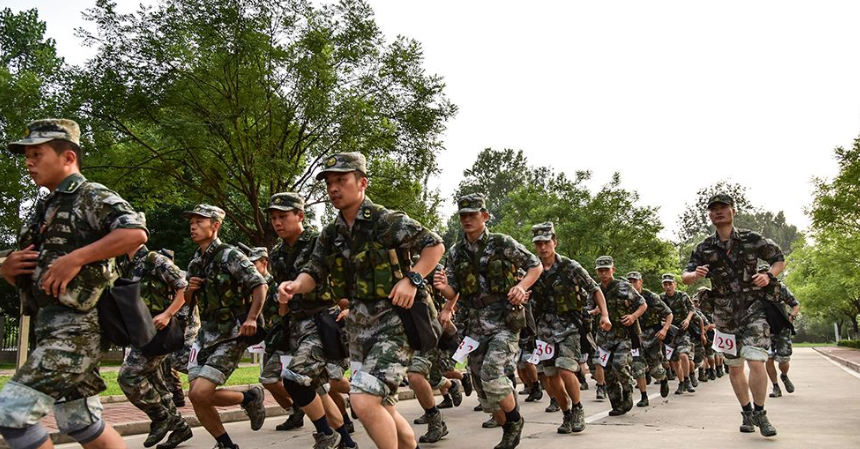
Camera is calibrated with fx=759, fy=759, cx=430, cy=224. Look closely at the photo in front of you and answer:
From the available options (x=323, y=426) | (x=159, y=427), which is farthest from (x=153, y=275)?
(x=323, y=426)

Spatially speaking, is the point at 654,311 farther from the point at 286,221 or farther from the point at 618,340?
the point at 286,221

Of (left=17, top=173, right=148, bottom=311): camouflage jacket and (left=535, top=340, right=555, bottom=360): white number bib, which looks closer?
(left=17, top=173, right=148, bottom=311): camouflage jacket

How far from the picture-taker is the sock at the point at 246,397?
7528 mm

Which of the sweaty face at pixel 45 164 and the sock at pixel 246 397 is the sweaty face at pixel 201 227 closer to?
the sock at pixel 246 397

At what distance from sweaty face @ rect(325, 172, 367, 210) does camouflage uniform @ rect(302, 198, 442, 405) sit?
0.28 feet

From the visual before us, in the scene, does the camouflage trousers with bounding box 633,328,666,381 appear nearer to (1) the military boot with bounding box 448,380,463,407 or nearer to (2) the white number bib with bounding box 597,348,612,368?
(2) the white number bib with bounding box 597,348,612,368

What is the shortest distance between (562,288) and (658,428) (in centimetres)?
196

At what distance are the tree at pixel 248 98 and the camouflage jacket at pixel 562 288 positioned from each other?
8400 mm

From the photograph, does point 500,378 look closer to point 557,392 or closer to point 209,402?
point 557,392

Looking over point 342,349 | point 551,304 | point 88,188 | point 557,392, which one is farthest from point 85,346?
point 551,304

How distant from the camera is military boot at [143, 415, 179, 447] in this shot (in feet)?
24.8

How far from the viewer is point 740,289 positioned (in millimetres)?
7883

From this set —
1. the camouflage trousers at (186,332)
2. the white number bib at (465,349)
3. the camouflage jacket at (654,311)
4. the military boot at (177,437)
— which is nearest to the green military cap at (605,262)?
the camouflage jacket at (654,311)

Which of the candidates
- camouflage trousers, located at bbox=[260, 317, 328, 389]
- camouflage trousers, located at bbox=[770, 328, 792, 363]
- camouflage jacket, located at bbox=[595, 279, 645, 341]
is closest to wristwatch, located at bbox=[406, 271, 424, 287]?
camouflage trousers, located at bbox=[260, 317, 328, 389]
